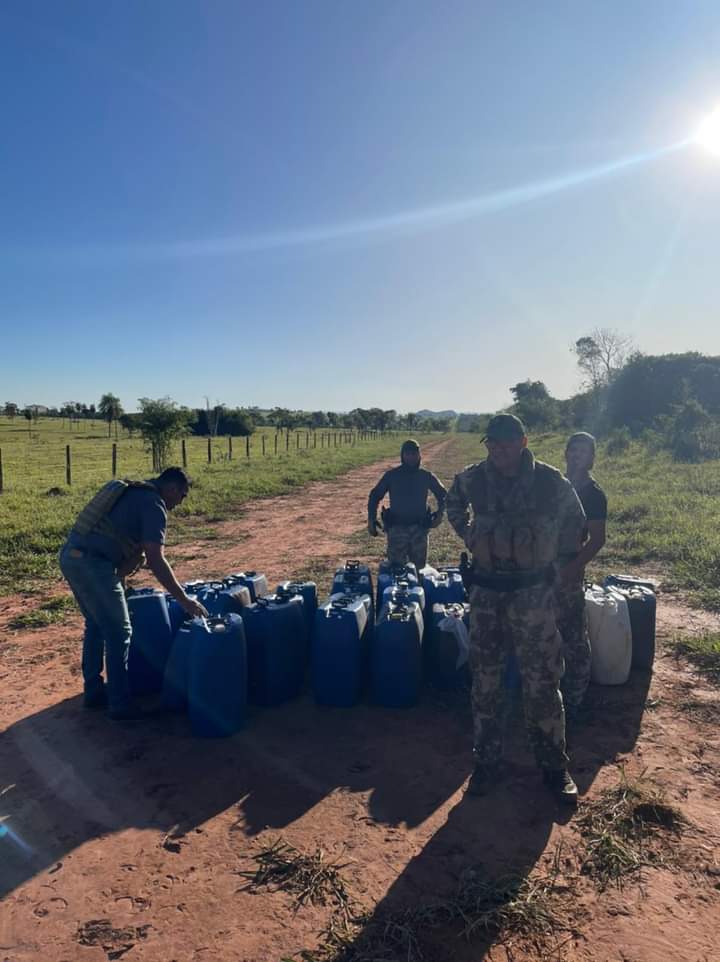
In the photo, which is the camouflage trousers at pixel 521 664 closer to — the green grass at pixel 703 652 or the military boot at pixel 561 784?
the military boot at pixel 561 784

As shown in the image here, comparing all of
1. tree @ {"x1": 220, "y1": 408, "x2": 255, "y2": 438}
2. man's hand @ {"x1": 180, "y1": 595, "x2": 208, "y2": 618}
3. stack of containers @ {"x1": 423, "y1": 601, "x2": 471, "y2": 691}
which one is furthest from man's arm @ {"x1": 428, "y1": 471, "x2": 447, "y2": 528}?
tree @ {"x1": 220, "y1": 408, "x2": 255, "y2": 438}

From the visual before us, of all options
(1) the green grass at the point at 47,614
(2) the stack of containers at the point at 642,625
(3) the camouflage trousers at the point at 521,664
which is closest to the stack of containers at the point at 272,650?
(3) the camouflage trousers at the point at 521,664

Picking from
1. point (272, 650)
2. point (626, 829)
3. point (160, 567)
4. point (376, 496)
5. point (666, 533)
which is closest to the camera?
point (626, 829)

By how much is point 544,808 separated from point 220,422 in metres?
59.2

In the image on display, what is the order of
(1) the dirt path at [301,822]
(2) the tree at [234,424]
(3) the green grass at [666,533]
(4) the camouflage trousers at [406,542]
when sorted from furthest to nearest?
(2) the tree at [234,424]
(3) the green grass at [666,533]
(4) the camouflage trousers at [406,542]
(1) the dirt path at [301,822]

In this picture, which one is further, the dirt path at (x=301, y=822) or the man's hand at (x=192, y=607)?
the man's hand at (x=192, y=607)

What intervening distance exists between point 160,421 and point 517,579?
1875cm

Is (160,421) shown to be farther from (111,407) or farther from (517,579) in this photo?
(111,407)

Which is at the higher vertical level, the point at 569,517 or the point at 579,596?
the point at 569,517

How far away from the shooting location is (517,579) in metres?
3.09

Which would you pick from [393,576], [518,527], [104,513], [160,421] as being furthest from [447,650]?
[160,421]

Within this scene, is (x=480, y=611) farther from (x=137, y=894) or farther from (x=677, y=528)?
(x=677, y=528)

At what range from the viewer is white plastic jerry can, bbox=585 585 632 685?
171 inches

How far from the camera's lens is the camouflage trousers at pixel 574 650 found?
3.98 meters
